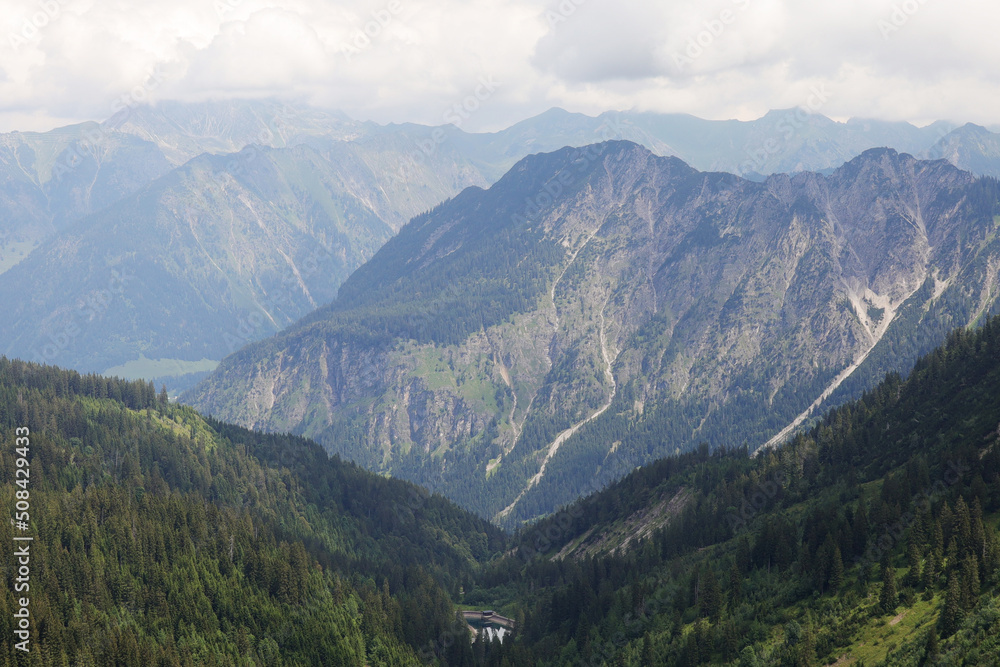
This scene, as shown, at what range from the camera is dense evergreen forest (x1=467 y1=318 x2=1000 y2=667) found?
103m

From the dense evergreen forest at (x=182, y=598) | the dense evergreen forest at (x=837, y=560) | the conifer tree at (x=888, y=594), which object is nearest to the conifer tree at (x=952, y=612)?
the dense evergreen forest at (x=837, y=560)

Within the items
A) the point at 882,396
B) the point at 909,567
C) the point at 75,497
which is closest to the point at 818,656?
the point at 909,567

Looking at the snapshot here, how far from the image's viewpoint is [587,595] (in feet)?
550

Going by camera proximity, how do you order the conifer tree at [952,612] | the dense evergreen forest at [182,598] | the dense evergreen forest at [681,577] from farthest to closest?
the dense evergreen forest at [182,598] → the dense evergreen forest at [681,577] → the conifer tree at [952,612]

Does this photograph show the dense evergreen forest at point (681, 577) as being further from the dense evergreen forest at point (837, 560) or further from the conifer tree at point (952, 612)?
the dense evergreen forest at point (837, 560)

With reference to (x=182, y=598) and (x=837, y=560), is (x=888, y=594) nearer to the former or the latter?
(x=837, y=560)

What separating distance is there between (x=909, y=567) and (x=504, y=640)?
280 feet

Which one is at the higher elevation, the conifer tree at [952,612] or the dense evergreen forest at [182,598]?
the dense evergreen forest at [182,598]

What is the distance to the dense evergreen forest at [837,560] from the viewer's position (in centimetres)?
10306

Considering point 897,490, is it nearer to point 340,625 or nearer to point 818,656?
point 818,656

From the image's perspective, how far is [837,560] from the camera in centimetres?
12056

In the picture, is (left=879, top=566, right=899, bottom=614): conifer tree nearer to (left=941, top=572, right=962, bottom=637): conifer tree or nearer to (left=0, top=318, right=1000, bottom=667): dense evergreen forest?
(left=0, top=318, right=1000, bottom=667): dense evergreen forest

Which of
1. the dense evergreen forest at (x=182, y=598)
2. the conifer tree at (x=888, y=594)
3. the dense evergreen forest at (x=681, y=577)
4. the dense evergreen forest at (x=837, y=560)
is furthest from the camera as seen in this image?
the dense evergreen forest at (x=182, y=598)

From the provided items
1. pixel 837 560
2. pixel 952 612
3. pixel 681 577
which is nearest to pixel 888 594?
pixel 837 560
